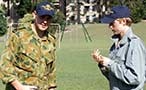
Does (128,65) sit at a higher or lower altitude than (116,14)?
lower

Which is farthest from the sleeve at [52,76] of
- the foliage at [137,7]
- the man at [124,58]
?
the foliage at [137,7]

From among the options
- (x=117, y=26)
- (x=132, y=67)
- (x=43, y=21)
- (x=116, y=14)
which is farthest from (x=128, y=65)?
(x=43, y=21)

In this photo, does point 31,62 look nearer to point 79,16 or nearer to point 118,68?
point 118,68

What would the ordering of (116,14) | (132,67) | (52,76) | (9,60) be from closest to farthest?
(132,67), (116,14), (9,60), (52,76)

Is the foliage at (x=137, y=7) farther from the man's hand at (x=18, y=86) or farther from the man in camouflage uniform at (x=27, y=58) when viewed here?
the man's hand at (x=18, y=86)

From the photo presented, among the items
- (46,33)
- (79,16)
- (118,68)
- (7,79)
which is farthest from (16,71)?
(79,16)

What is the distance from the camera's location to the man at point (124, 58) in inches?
222

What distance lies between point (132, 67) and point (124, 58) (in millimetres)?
148

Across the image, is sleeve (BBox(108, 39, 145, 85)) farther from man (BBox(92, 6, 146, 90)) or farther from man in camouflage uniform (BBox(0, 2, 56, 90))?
man in camouflage uniform (BBox(0, 2, 56, 90))

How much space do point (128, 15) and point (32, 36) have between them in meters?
1.08

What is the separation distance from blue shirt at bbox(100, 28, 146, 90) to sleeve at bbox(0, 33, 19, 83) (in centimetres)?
103

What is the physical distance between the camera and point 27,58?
19.9 feet

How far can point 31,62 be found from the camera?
6.05 metres

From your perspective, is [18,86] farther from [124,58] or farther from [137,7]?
[137,7]
